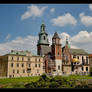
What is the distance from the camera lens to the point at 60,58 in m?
55.3

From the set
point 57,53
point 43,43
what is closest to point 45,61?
point 57,53

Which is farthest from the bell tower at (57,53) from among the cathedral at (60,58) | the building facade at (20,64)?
the building facade at (20,64)

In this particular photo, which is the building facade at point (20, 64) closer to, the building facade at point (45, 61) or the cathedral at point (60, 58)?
the building facade at point (45, 61)

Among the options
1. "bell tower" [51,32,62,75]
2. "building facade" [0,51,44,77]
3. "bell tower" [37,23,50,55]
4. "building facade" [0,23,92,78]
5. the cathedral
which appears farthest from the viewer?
"bell tower" [37,23,50,55]

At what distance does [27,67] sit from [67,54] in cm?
1983

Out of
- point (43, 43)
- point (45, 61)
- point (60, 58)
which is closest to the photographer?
point (45, 61)

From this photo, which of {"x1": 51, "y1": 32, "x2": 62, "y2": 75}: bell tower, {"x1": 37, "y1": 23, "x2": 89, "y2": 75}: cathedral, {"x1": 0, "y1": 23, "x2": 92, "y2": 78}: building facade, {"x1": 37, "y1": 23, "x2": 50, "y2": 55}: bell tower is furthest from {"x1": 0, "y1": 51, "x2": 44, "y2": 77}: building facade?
{"x1": 37, "y1": 23, "x2": 50, "y2": 55}: bell tower

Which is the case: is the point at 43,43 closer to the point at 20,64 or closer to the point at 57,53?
the point at 57,53

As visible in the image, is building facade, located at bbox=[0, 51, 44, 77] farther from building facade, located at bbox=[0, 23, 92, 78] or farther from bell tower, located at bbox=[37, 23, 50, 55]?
bell tower, located at bbox=[37, 23, 50, 55]

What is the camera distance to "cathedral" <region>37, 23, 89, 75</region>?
52750mm

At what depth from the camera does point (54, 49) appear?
55062 millimetres

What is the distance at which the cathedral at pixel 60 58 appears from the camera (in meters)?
52.8
